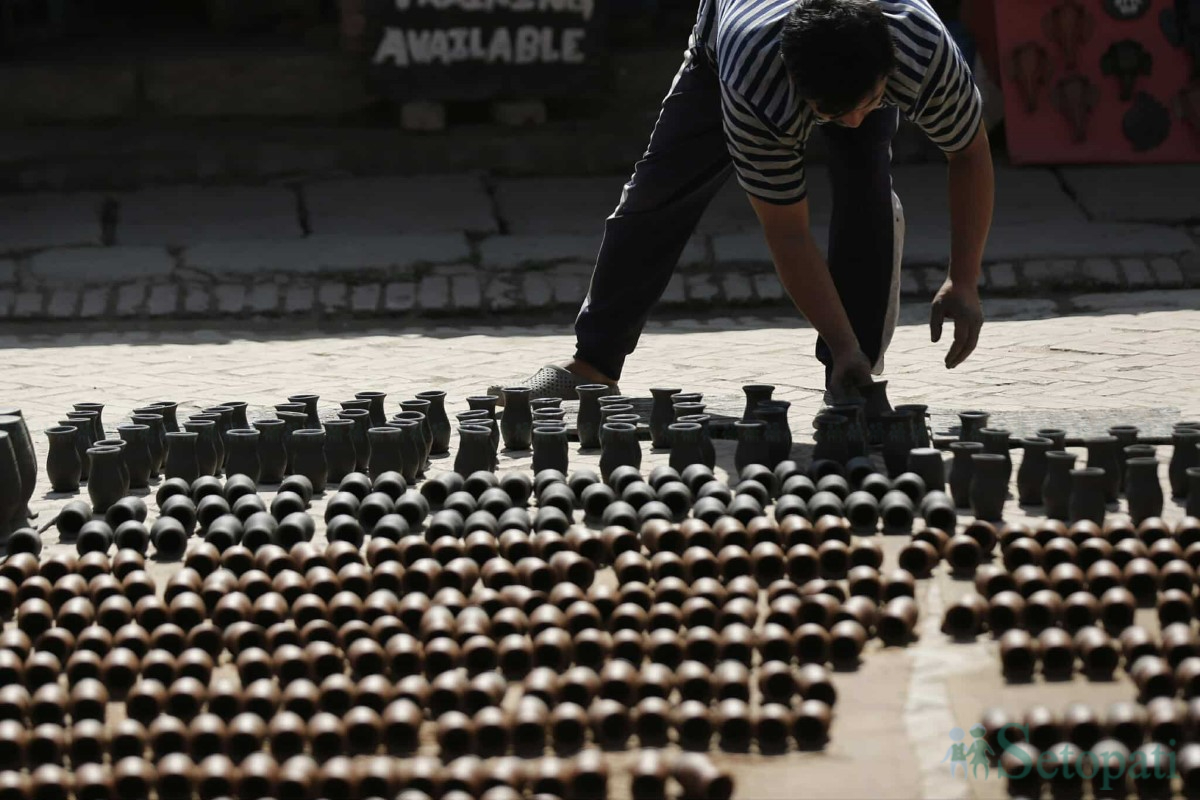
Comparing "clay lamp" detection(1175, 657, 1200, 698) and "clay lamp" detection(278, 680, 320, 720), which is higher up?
"clay lamp" detection(1175, 657, 1200, 698)

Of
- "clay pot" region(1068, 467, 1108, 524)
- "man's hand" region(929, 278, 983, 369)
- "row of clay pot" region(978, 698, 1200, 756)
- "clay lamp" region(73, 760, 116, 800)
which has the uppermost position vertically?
"man's hand" region(929, 278, 983, 369)

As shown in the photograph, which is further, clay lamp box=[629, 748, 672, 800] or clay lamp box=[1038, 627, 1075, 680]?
clay lamp box=[1038, 627, 1075, 680]

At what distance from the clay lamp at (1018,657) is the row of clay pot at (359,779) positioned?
2.43 ft

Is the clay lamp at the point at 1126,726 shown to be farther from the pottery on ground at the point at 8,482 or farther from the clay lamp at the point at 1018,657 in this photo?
the pottery on ground at the point at 8,482

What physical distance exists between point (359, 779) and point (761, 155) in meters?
2.41

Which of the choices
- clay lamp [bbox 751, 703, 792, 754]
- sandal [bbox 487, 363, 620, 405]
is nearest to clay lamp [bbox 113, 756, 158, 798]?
clay lamp [bbox 751, 703, 792, 754]

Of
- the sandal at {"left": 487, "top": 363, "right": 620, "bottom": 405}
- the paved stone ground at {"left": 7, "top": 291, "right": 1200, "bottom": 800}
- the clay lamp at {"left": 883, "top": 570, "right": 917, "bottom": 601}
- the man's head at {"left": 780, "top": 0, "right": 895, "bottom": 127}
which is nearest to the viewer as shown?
the clay lamp at {"left": 883, "top": 570, "right": 917, "bottom": 601}

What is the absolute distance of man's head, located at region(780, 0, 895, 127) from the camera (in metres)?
4.10

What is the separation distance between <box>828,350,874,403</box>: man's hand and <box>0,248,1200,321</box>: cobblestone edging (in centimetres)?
310

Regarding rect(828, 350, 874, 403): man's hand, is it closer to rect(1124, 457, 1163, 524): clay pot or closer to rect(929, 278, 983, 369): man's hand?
rect(929, 278, 983, 369): man's hand

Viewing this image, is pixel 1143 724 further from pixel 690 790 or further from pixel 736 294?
pixel 736 294

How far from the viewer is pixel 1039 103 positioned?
9586 millimetres

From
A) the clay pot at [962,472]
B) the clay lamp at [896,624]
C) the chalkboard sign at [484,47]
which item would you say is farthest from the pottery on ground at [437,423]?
the chalkboard sign at [484,47]

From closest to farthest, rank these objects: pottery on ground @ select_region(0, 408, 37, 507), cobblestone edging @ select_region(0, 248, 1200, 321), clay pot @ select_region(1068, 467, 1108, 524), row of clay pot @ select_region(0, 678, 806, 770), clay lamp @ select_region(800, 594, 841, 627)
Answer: row of clay pot @ select_region(0, 678, 806, 770)
clay lamp @ select_region(800, 594, 841, 627)
clay pot @ select_region(1068, 467, 1108, 524)
pottery on ground @ select_region(0, 408, 37, 507)
cobblestone edging @ select_region(0, 248, 1200, 321)
